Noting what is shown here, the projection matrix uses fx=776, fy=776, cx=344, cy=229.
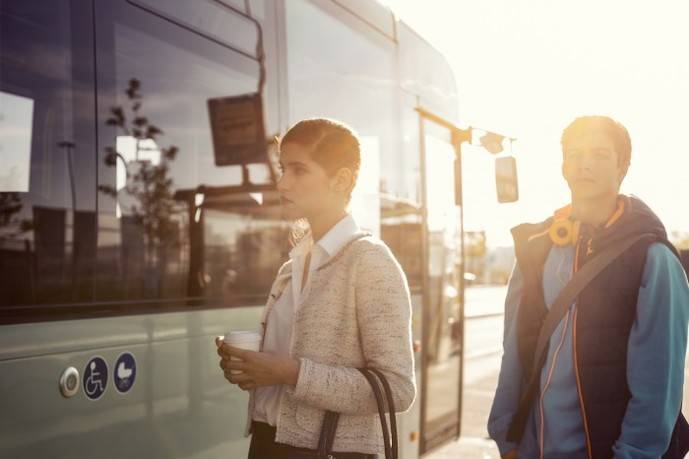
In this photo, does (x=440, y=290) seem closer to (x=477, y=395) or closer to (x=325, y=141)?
(x=325, y=141)

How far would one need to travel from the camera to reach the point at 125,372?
2994mm

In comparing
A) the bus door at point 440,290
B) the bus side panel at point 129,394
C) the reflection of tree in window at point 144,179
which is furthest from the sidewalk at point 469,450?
the reflection of tree in window at point 144,179

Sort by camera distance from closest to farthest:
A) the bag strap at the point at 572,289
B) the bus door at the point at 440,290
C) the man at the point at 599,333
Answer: the man at the point at 599,333 < the bag strap at the point at 572,289 < the bus door at the point at 440,290

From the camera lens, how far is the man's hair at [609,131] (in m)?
2.62

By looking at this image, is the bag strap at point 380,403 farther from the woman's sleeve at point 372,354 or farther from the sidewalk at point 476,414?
the sidewalk at point 476,414

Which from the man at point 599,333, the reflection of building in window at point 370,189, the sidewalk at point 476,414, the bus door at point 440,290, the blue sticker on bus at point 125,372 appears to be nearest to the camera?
the man at point 599,333

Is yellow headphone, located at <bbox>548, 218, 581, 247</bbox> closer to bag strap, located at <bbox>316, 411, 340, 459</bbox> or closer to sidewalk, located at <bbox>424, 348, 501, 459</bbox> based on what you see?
bag strap, located at <bbox>316, 411, 340, 459</bbox>

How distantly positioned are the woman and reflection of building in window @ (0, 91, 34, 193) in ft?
3.16

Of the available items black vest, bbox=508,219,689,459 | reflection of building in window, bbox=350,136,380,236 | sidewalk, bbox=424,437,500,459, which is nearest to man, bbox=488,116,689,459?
black vest, bbox=508,219,689,459

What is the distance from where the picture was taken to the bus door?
6.38m

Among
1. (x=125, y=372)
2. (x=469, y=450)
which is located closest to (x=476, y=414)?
(x=469, y=450)

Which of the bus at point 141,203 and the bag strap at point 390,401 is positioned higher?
the bus at point 141,203

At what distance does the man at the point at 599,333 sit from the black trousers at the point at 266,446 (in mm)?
697

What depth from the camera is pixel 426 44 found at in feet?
21.6
